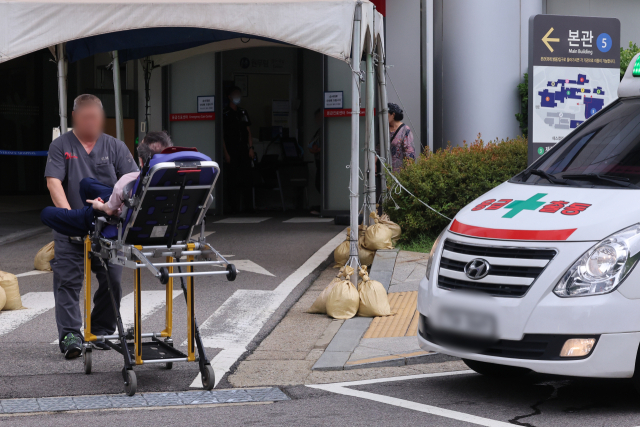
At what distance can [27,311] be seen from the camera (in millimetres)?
8250

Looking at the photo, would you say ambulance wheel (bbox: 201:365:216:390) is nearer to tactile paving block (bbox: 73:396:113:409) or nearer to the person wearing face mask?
tactile paving block (bbox: 73:396:113:409)

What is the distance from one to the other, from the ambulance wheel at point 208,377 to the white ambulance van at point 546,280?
1360mm

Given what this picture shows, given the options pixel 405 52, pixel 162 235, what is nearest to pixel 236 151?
pixel 405 52

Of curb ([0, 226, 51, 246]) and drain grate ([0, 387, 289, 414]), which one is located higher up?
curb ([0, 226, 51, 246])

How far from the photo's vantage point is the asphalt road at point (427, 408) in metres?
4.87

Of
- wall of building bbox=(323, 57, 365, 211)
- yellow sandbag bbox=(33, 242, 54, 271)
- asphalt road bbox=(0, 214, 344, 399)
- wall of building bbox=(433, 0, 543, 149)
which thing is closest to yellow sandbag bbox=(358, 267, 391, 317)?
asphalt road bbox=(0, 214, 344, 399)

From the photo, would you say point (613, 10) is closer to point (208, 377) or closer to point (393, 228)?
point (393, 228)

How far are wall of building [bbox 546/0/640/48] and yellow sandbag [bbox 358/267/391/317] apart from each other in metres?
8.87

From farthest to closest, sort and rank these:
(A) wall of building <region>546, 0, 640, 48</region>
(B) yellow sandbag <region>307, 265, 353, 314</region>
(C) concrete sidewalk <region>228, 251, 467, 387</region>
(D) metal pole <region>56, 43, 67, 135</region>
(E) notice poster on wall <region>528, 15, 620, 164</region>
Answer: (A) wall of building <region>546, 0, 640, 48</region> → (D) metal pole <region>56, 43, 67, 135</region> → (E) notice poster on wall <region>528, 15, 620, 164</region> → (B) yellow sandbag <region>307, 265, 353, 314</region> → (C) concrete sidewalk <region>228, 251, 467, 387</region>

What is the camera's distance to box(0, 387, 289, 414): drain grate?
5289mm

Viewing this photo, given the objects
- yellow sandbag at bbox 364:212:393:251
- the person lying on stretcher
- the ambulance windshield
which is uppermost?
the ambulance windshield

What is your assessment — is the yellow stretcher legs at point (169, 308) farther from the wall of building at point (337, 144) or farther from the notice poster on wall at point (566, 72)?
the wall of building at point (337, 144)

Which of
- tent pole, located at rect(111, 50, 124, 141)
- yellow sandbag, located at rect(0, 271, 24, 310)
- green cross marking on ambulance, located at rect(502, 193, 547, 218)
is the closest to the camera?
green cross marking on ambulance, located at rect(502, 193, 547, 218)

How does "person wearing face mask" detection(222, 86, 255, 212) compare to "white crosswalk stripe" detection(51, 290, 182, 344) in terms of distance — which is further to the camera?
"person wearing face mask" detection(222, 86, 255, 212)
